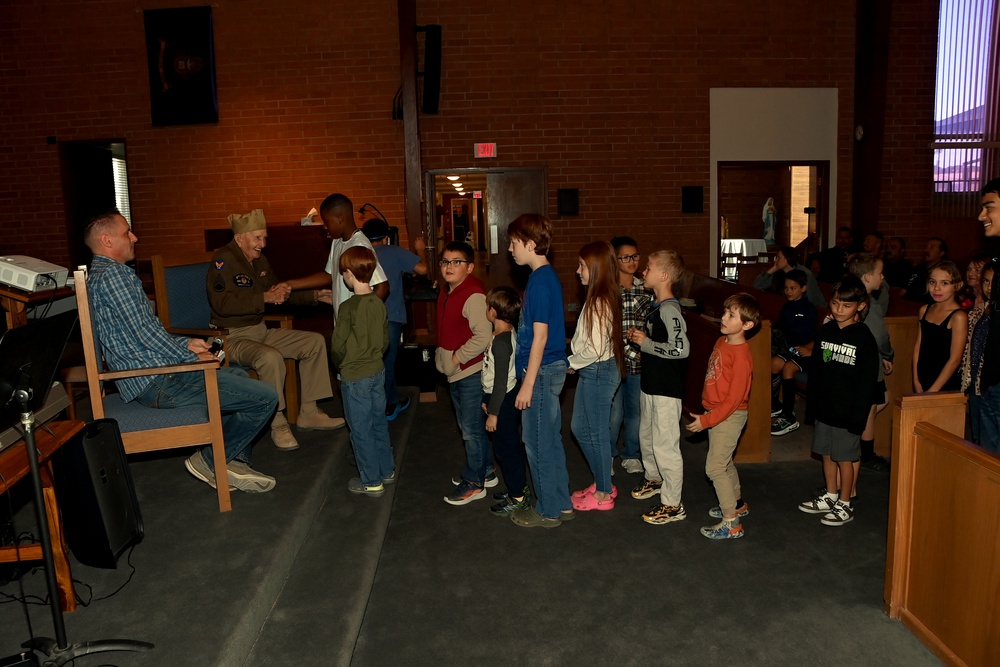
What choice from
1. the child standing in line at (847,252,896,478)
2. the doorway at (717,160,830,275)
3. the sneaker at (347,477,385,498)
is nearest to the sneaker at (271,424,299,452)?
the sneaker at (347,477,385,498)

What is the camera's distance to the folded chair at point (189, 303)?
5.07 metres

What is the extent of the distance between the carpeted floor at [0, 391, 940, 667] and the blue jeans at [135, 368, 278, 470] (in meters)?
0.31

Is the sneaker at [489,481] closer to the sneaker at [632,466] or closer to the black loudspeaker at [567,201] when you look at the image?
the sneaker at [632,466]

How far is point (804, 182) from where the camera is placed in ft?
35.7

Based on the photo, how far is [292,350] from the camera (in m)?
5.36

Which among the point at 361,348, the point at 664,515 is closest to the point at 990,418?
the point at 664,515

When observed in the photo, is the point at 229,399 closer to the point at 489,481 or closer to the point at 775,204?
the point at 489,481

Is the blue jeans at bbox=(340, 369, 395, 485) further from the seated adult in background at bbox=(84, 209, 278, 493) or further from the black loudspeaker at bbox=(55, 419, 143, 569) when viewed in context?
the black loudspeaker at bbox=(55, 419, 143, 569)

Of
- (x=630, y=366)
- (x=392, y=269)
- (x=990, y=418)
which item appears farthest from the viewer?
(x=392, y=269)

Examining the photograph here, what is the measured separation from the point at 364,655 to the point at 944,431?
7.73 ft

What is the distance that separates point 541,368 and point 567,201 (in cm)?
632

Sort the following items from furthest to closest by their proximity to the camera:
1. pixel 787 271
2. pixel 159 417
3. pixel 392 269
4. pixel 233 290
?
1. pixel 787 271
2. pixel 392 269
3. pixel 233 290
4. pixel 159 417

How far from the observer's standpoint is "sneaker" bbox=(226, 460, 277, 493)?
4.17 metres

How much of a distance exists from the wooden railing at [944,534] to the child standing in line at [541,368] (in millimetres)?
1540
